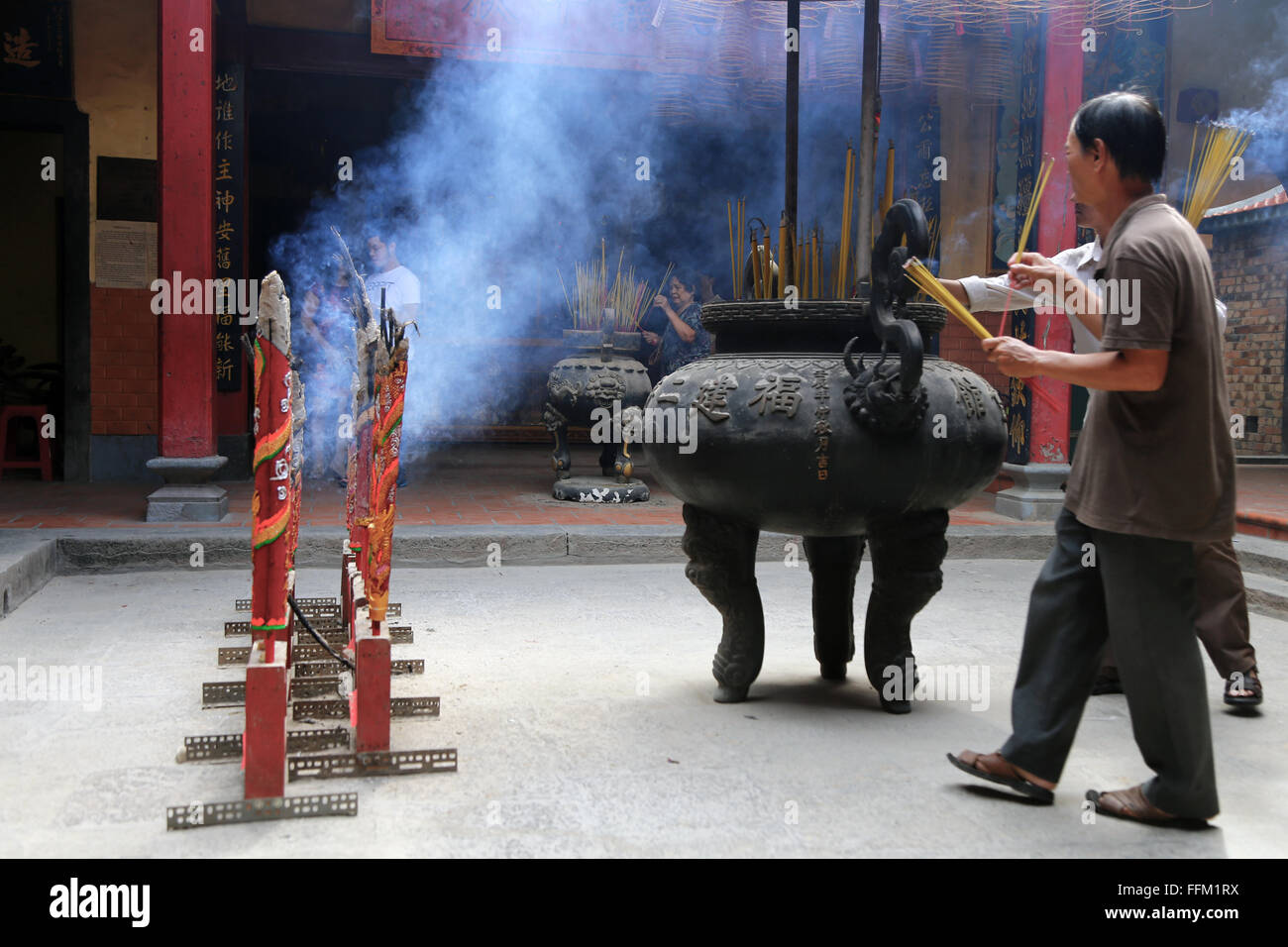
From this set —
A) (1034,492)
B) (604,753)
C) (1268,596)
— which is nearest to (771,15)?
(1034,492)

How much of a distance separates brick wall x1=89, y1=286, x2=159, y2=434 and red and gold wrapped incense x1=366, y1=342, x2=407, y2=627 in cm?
525

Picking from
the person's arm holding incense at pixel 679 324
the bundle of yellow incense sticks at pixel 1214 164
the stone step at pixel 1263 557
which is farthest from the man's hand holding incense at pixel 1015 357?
the person's arm holding incense at pixel 679 324

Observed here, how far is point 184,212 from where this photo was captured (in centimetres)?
602

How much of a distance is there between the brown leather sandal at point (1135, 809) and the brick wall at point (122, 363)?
708cm

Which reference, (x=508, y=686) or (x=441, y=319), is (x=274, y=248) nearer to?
(x=441, y=319)

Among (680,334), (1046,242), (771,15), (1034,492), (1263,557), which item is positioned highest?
(771,15)

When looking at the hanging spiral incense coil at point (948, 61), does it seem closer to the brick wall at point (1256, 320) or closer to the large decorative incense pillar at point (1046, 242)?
the large decorative incense pillar at point (1046, 242)

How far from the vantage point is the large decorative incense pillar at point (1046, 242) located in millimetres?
6734

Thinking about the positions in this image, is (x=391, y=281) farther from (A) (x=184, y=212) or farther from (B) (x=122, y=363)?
(B) (x=122, y=363)

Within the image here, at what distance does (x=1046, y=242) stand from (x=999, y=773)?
4.91m

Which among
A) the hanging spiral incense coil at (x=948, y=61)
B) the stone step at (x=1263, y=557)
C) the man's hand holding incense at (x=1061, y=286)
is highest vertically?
the hanging spiral incense coil at (x=948, y=61)

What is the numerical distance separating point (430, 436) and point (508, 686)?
6.70m

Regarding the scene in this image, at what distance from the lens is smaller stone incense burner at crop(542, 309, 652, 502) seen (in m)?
7.23

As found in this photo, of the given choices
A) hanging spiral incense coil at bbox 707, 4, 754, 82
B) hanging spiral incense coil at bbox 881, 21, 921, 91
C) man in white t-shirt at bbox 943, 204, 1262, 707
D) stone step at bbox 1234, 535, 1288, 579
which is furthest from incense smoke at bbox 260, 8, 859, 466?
man in white t-shirt at bbox 943, 204, 1262, 707
